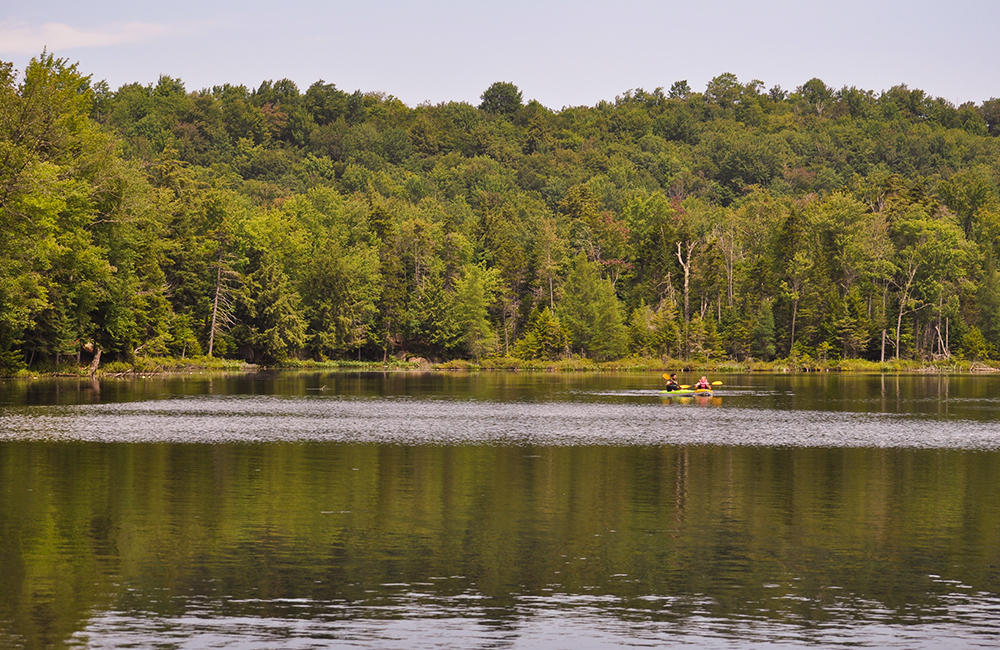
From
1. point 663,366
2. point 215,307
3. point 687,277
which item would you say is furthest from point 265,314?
point 687,277

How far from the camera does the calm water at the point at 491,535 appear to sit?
14.9 meters

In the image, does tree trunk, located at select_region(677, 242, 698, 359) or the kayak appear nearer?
the kayak

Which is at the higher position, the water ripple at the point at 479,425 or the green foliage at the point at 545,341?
the green foliage at the point at 545,341

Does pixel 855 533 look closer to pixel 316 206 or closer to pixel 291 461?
pixel 291 461

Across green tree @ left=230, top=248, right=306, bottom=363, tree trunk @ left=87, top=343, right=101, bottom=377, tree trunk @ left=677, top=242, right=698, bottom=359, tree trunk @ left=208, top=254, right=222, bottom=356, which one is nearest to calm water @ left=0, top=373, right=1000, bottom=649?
tree trunk @ left=87, top=343, right=101, bottom=377

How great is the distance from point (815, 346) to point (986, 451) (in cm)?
8238

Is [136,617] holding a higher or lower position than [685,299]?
lower

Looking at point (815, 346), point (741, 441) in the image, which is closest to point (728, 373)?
point (815, 346)

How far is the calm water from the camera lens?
14.9m

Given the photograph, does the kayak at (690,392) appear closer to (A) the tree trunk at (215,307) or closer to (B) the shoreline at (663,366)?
(B) the shoreline at (663,366)

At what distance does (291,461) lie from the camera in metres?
31.9

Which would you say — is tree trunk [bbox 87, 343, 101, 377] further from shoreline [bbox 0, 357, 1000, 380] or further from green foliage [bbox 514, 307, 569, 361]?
green foliage [bbox 514, 307, 569, 361]

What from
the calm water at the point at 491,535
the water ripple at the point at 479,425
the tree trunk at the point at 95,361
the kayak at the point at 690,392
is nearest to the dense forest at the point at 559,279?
the tree trunk at the point at 95,361

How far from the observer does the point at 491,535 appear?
68.6ft
